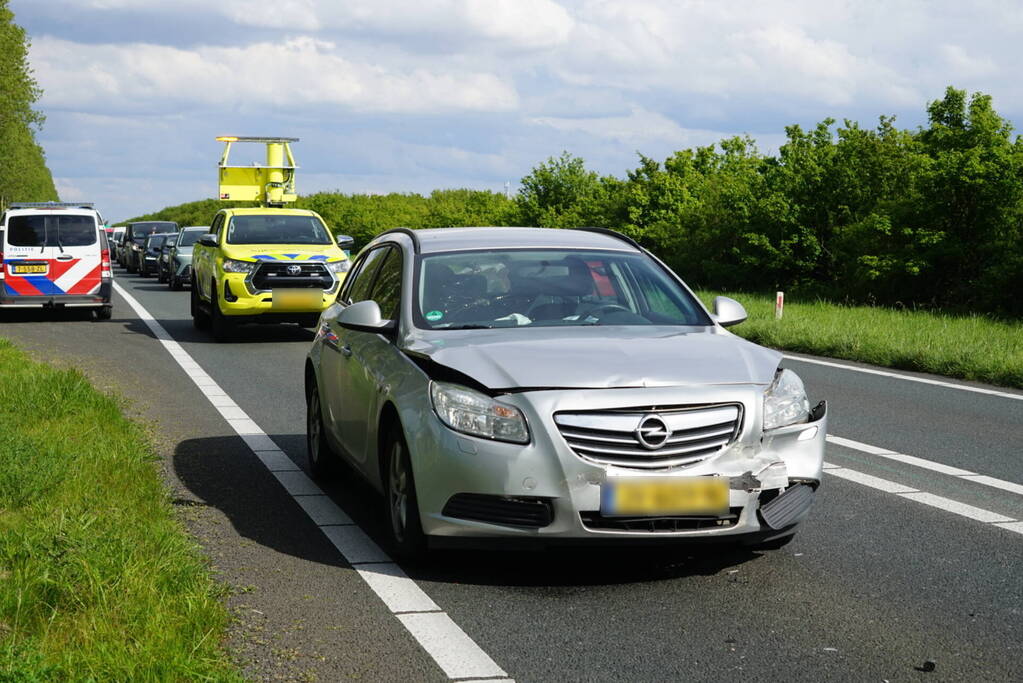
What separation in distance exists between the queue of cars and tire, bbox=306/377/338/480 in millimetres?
640

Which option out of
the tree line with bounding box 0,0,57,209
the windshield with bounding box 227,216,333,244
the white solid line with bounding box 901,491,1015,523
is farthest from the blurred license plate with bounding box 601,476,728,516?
the tree line with bounding box 0,0,57,209

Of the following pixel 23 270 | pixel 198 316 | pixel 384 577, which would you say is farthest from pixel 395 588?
pixel 23 270

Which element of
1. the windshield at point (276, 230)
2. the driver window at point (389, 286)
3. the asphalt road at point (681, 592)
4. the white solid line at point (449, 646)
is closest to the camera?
the white solid line at point (449, 646)

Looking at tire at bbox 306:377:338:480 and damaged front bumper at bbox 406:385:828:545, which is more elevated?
damaged front bumper at bbox 406:385:828:545

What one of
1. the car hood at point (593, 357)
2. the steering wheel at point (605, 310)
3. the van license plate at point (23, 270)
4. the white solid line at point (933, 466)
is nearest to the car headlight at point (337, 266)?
the van license plate at point (23, 270)

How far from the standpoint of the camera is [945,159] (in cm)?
2591

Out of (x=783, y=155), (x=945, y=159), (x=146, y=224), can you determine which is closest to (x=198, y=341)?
(x=945, y=159)

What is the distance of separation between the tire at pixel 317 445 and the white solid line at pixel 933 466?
12.0 feet

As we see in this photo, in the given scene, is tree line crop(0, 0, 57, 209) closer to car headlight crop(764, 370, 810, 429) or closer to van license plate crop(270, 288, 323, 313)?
van license plate crop(270, 288, 323, 313)

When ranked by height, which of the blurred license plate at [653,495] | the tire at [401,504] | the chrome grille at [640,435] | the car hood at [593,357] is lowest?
the tire at [401,504]

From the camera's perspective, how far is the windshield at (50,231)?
22.6m

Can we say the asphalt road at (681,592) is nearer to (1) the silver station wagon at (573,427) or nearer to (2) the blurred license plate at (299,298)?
(1) the silver station wagon at (573,427)

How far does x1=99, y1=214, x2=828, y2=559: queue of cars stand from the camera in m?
5.53

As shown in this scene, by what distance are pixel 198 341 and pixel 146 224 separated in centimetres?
3078
